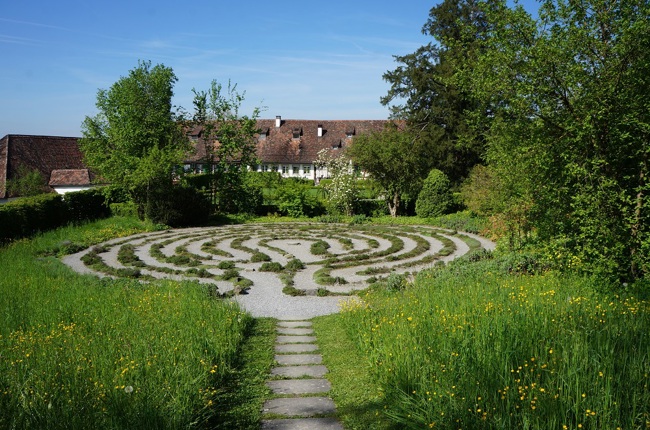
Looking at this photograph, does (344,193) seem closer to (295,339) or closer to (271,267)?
(271,267)

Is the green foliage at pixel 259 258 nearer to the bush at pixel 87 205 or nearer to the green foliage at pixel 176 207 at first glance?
the green foliage at pixel 176 207

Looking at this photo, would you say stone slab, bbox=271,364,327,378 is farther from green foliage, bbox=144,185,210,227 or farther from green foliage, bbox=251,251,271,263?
green foliage, bbox=144,185,210,227

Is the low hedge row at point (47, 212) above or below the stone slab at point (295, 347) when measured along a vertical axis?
above

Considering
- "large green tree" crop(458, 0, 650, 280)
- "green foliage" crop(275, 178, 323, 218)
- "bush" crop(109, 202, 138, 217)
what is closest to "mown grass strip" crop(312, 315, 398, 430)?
"large green tree" crop(458, 0, 650, 280)

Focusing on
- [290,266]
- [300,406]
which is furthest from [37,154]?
[300,406]

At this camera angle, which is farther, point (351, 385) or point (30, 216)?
point (30, 216)

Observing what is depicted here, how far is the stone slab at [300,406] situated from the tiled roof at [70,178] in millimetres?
49695

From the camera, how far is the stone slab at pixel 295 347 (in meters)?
10.5

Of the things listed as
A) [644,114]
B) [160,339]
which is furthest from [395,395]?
[644,114]

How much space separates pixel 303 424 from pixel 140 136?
31.0m

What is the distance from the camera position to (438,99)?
38.9m

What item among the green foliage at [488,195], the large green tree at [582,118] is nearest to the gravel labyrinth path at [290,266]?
the green foliage at [488,195]

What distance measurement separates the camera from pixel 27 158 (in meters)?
53.4

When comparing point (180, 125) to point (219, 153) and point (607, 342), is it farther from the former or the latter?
point (607, 342)
